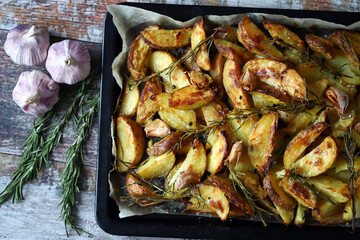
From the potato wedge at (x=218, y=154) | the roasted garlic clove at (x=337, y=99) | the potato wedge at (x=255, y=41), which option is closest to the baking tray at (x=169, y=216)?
the potato wedge at (x=255, y=41)

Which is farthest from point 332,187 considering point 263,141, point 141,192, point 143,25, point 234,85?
point 143,25

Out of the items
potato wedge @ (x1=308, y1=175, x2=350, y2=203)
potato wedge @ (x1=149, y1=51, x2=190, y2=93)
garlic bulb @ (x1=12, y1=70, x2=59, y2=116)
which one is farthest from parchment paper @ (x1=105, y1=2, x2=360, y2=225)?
potato wedge @ (x1=308, y1=175, x2=350, y2=203)

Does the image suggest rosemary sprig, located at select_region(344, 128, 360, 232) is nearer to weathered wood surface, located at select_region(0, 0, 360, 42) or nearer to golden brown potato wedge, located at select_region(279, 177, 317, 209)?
golden brown potato wedge, located at select_region(279, 177, 317, 209)

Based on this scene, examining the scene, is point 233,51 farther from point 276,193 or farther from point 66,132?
point 66,132

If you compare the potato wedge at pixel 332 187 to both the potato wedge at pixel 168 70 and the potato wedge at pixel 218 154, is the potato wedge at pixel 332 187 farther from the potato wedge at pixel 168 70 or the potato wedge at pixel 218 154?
the potato wedge at pixel 168 70

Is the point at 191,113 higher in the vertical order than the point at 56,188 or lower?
higher

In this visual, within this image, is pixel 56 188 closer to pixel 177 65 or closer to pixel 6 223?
pixel 6 223

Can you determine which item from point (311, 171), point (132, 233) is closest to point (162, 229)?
point (132, 233)
